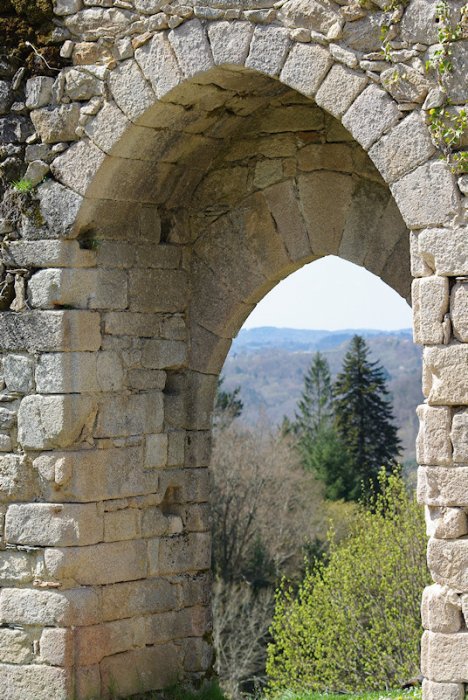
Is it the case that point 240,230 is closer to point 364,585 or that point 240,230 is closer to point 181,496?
point 181,496

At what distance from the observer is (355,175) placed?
6812 millimetres

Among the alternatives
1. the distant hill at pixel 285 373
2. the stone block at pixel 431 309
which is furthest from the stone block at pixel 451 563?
the distant hill at pixel 285 373

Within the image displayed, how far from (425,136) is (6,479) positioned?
2.98m

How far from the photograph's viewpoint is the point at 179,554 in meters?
7.20

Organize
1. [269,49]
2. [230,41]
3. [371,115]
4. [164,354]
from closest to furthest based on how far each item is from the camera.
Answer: [371,115] < [269,49] < [230,41] < [164,354]

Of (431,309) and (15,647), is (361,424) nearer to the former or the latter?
(15,647)

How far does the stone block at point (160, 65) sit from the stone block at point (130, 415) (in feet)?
5.69

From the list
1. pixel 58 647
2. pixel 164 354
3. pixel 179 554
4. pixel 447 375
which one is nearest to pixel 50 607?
pixel 58 647

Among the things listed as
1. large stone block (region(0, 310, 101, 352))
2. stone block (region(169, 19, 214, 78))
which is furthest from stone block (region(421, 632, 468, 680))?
stone block (region(169, 19, 214, 78))

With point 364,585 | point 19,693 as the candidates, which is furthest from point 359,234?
point 364,585

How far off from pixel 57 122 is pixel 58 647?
275 centimetres

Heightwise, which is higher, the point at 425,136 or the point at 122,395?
the point at 425,136

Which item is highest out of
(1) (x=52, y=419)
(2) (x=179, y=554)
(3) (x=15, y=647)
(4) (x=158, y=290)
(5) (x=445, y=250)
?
(4) (x=158, y=290)

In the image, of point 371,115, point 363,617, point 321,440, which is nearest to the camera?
point 371,115
